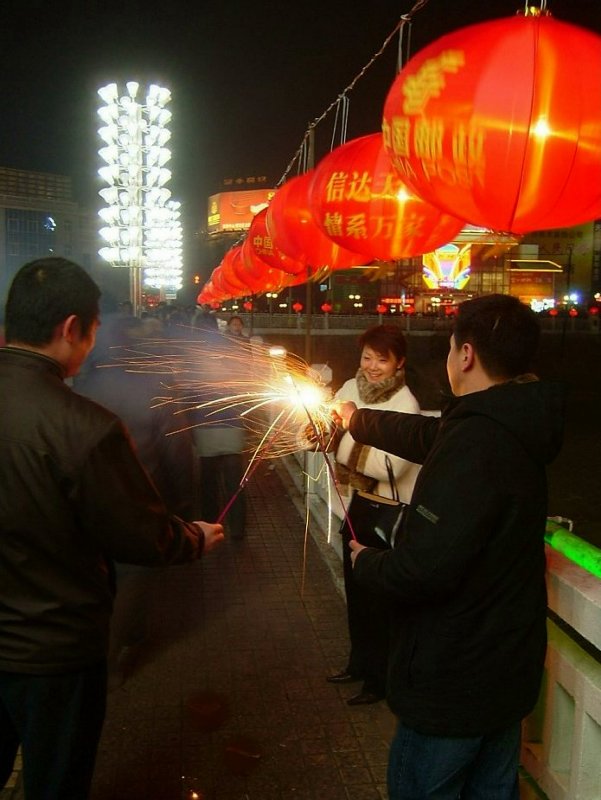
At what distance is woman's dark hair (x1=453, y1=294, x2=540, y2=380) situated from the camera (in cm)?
205

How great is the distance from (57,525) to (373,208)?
307cm

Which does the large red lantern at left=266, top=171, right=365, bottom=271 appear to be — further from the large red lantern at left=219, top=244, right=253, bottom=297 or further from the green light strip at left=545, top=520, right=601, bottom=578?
the large red lantern at left=219, top=244, right=253, bottom=297

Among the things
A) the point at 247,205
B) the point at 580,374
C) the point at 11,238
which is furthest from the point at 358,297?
the point at 580,374

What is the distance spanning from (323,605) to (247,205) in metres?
70.1

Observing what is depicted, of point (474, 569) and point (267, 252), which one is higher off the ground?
point (267, 252)

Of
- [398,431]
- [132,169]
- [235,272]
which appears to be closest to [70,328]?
[398,431]

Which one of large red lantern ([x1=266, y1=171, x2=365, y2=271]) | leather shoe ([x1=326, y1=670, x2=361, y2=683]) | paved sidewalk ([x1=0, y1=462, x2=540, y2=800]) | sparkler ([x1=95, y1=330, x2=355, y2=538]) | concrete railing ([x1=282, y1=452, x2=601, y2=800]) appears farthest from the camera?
large red lantern ([x1=266, y1=171, x2=365, y2=271])

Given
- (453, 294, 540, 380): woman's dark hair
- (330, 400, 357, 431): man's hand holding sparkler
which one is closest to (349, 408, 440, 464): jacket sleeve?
(330, 400, 357, 431): man's hand holding sparkler

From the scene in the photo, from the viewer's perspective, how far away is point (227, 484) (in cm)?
670

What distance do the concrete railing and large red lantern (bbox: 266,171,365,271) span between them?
3850 millimetres

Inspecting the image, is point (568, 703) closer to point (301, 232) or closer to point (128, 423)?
point (128, 423)

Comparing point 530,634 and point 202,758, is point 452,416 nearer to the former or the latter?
point 530,634

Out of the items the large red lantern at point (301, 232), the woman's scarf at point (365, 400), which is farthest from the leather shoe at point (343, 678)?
the large red lantern at point (301, 232)

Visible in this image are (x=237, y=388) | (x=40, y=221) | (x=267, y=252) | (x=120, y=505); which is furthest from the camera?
(x=40, y=221)
